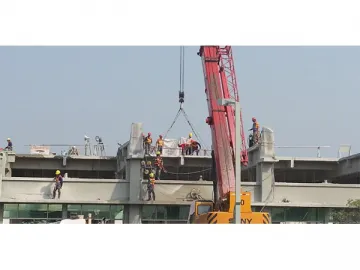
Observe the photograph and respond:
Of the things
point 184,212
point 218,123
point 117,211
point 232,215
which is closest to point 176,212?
point 184,212

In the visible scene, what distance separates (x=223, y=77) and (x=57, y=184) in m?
12.3

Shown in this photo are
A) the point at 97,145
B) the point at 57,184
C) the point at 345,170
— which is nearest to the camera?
the point at 57,184

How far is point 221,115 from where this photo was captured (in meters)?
26.4

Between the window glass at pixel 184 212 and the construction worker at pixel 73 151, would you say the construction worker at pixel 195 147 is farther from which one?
the construction worker at pixel 73 151

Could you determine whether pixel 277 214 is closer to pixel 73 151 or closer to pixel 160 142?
pixel 160 142

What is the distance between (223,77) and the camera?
27.4 metres

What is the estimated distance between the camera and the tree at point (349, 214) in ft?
111

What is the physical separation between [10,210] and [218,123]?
15.2 metres

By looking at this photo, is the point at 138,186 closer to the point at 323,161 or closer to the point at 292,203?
the point at 292,203

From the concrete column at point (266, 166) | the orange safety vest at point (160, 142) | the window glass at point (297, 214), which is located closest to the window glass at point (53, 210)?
the orange safety vest at point (160, 142)

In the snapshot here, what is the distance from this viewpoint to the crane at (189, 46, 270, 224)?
23.7 metres

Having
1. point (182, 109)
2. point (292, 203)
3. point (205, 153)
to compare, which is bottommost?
point (292, 203)

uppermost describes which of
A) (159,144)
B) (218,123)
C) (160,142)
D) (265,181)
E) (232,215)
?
(218,123)

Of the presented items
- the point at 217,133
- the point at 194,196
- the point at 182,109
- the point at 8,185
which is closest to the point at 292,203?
the point at 194,196
